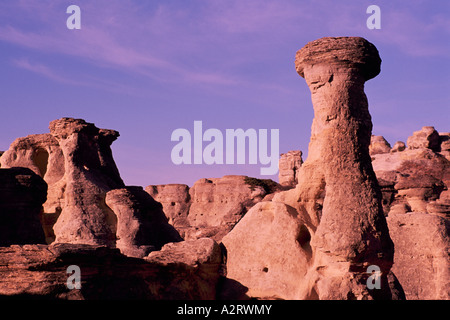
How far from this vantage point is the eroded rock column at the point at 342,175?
8266 mm

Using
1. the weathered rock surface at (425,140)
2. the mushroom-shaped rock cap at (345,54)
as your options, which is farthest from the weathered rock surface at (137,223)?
the weathered rock surface at (425,140)

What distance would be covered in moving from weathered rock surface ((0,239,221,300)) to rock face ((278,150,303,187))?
115ft

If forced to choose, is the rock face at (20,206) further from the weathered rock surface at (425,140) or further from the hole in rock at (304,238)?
the weathered rock surface at (425,140)

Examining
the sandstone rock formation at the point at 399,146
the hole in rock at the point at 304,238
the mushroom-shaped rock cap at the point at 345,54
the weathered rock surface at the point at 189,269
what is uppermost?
→ the sandstone rock formation at the point at 399,146

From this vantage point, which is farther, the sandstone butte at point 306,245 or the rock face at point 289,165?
the rock face at point 289,165

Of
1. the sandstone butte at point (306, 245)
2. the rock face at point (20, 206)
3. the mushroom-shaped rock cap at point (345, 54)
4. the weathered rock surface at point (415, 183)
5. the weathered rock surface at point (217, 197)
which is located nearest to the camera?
the sandstone butte at point (306, 245)

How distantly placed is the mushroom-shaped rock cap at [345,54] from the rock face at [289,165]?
34.8m

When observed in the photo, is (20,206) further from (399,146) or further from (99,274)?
(399,146)

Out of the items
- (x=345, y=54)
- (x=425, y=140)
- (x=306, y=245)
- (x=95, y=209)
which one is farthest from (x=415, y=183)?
(x=425, y=140)

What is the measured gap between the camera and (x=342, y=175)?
861cm

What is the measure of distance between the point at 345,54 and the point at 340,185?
1910 millimetres
